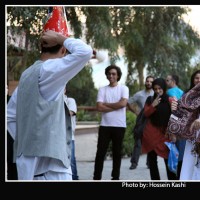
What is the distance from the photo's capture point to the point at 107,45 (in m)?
13.6

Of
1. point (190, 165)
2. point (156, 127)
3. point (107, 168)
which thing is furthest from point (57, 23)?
point (107, 168)

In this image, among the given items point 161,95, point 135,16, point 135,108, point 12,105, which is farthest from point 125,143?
point 12,105

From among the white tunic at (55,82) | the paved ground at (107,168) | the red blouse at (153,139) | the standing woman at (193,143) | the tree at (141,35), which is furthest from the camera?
the tree at (141,35)

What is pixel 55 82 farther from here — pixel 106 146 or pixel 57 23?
pixel 106 146

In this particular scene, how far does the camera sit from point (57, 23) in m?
4.72

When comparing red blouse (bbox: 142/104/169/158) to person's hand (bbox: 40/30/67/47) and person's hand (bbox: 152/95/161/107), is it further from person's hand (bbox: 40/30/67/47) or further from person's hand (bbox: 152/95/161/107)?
person's hand (bbox: 40/30/67/47)

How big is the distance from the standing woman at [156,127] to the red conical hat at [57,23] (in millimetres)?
3985

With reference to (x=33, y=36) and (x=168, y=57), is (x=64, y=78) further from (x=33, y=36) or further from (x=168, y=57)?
(x=168, y=57)

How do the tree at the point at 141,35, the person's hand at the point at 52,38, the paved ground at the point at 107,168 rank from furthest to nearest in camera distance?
the tree at the point at 141,35, the paved ground at the point at 107,168, the person's hand at the point at 52,38

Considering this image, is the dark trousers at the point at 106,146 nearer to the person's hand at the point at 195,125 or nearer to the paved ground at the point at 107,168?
the paved ground at the point at 107,168

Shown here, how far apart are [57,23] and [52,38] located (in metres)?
0.27

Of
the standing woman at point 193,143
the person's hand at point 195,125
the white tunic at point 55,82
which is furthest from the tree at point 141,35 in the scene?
the white tunic at point 55,82

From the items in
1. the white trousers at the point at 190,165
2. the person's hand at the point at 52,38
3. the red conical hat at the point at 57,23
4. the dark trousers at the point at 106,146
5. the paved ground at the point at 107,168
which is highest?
the red conical hat at the point at 57,23

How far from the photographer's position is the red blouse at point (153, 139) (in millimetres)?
8422
